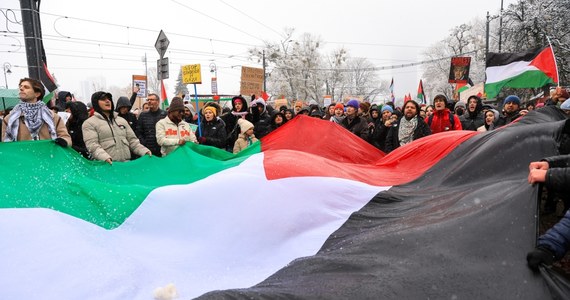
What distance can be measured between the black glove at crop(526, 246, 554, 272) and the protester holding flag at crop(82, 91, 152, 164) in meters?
4.01

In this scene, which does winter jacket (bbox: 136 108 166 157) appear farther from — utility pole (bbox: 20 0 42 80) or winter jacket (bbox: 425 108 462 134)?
winter jacket (bbox: 425 108 462 134)

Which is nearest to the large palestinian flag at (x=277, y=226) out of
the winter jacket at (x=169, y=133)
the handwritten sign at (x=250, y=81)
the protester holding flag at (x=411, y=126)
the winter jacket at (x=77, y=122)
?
the winter jacket at (x=169, y=133)

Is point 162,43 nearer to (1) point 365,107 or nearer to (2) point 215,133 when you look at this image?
(2) point 215,133

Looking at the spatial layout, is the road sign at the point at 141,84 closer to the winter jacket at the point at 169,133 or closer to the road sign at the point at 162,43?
the road sign at the point at 162,43

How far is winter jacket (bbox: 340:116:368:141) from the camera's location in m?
7.12

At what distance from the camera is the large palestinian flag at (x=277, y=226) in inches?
82.0

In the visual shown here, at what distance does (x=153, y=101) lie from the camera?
628 centimetres

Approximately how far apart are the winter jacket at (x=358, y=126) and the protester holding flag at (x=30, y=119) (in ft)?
14.5

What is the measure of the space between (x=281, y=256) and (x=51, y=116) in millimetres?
3382

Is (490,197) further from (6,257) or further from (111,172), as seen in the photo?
(111,172)

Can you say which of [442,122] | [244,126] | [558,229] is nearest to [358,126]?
[442,122]

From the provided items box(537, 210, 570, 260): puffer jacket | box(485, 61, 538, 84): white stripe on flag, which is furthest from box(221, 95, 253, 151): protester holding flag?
box(485, 61, 538, 84): white stripe on flag

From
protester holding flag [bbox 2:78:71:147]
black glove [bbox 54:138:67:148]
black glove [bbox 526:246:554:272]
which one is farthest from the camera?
protester holding flag [bbox 2:78:71:147]

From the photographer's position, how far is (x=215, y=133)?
21.1 ft
